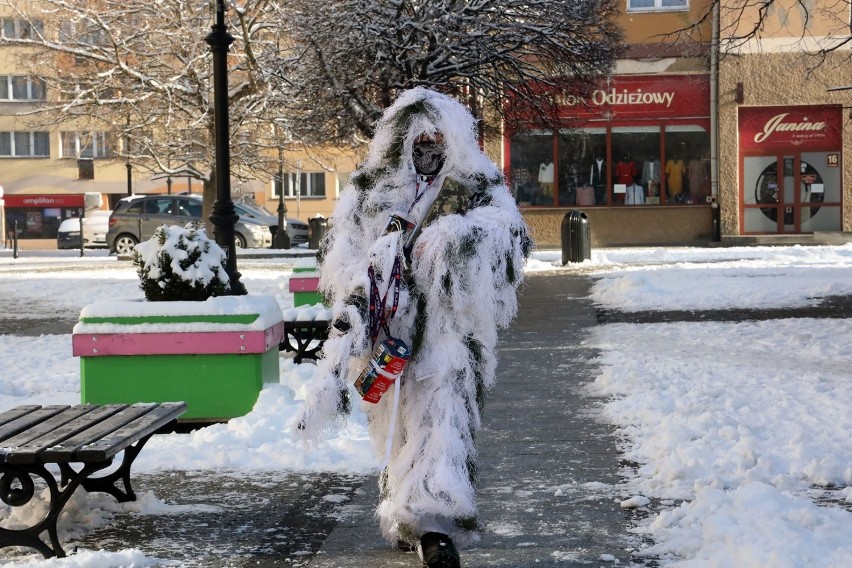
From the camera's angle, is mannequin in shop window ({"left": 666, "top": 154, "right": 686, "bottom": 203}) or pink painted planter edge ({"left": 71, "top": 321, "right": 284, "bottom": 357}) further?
mannequin in shop window ({"left": 666, "top": 154, "right": 686, "bottom": 203})

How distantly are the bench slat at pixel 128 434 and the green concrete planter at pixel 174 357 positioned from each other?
1955 millimetres

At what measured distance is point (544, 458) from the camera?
6.86m

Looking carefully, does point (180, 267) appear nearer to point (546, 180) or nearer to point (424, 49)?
point (424, 49)

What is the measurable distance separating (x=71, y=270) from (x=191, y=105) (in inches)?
192

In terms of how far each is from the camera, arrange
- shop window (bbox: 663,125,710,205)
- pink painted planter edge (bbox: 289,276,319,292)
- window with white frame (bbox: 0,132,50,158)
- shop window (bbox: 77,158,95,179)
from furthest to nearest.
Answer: window with white frame (bbox: 0,132,50,158)
shop window (bbox: 77,158,95,179)
shop window (bbox: 663,125,710,205)
pink painted planter edge (bbox: 289,276,319,292)

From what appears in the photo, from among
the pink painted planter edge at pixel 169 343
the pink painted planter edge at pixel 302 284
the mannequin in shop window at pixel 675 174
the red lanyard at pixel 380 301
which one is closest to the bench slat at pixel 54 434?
the red lanyard at pixel 380 301

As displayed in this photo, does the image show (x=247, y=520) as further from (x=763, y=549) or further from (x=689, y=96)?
(x=689, y=96)

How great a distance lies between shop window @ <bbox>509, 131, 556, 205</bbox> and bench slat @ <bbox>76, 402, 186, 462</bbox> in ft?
83.7

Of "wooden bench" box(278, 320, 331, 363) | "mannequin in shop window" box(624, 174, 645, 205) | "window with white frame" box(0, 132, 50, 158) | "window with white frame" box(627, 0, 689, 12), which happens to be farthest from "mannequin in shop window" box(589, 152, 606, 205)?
"window with white frame" box(0, 132, 50, 158)

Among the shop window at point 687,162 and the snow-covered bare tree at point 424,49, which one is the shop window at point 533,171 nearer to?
the shop window at point 687,162

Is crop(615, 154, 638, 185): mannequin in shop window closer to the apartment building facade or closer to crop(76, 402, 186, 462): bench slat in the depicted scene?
the apartment building facade

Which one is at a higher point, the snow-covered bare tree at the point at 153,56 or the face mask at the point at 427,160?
the snow-covered bare tree at the point at 153,56

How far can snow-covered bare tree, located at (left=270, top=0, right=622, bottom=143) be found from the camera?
711 inches

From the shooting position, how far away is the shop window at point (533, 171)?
31.2m
